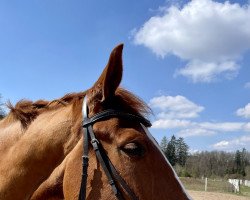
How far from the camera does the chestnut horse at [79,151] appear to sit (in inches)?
109

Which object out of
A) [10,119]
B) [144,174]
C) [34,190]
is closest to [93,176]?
[144,174]

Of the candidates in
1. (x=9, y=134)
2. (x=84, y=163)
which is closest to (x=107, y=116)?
(x=84, y=163)

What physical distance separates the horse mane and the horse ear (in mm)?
108

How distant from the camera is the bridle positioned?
274cm

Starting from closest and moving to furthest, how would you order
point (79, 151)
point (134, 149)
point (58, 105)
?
point (134, 149)
point (79, 151)
point (58, 105)

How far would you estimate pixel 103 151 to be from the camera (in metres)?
2.89

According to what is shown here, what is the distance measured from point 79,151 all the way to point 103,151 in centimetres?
21

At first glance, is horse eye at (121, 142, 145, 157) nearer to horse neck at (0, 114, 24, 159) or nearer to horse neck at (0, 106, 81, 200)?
horse neck at (0, 106, 81, 200)

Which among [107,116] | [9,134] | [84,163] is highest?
[107,116]

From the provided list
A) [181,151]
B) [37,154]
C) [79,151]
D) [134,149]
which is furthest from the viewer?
[181,151]

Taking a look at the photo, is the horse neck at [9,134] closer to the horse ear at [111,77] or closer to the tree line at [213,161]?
the horse ear at [111,77]

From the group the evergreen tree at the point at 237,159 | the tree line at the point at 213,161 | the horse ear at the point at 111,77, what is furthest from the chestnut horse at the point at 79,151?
the evergreen tree at the point at 237,159

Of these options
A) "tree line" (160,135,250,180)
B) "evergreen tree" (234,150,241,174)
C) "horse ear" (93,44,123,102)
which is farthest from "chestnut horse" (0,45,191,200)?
"evergreen tree" (234,150,241,174)

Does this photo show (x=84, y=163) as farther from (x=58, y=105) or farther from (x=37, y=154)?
(x=58, y=105)
